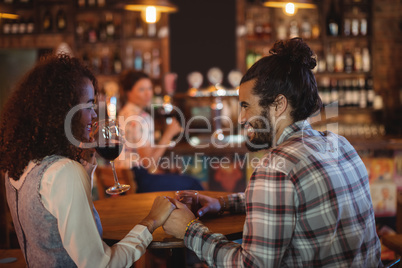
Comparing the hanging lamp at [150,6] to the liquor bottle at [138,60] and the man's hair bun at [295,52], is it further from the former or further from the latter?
the man's hair bun at [295,52]

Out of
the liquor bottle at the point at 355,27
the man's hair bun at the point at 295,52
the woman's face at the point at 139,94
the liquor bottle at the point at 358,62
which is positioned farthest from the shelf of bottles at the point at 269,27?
the man's hair bun at the point at 295,52

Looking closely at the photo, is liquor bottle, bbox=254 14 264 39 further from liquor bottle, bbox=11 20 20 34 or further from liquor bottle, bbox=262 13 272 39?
liquor bottle, bbox=11 20 20 34

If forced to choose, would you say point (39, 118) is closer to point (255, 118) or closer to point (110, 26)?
point (255, 118)

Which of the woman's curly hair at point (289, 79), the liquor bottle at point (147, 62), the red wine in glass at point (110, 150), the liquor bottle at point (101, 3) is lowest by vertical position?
the red wine in glass at point (110, 150)

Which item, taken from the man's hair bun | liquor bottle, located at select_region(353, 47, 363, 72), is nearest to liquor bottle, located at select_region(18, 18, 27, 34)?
liquor bottle, located at select_region(353, 47, 363, 72)

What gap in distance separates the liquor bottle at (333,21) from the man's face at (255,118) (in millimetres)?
4547

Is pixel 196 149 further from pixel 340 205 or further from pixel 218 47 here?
pixel 340 205

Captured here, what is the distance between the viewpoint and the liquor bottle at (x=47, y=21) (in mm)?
5855

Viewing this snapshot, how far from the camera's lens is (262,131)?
Answer: 4.71ft

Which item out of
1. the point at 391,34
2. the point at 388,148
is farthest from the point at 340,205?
the point at 391,34

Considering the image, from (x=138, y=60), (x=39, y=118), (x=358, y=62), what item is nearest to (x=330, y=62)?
(x=358, y=62)

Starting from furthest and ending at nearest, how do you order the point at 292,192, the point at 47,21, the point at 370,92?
the point at 47,21 < the point at 370,92 < the point at 292,192

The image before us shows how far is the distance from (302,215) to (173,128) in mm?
2724

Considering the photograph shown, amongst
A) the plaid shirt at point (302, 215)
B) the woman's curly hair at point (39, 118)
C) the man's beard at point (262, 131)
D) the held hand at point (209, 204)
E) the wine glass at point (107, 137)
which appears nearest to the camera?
the plaid shirt at point (302, 215)
